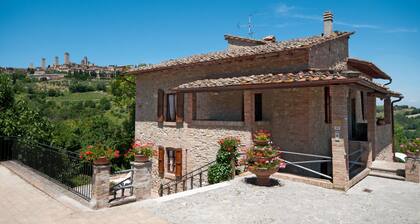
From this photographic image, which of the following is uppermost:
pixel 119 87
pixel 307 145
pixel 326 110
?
pixel 119 87

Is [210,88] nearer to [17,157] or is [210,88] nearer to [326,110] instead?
[326,110]

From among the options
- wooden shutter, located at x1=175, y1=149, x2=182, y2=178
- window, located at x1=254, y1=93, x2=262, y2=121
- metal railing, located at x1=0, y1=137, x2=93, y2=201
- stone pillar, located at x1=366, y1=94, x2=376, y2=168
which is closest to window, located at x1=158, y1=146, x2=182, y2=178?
wooden shutter, located at x1=175, y1=149, x2=182, y2=178

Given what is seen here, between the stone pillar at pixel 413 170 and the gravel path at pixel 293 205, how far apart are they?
0.60 metres

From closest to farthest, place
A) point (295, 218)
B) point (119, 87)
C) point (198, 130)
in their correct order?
A: 1. point (295, 218)
2. point (198, 130)
3. point (119, 87)

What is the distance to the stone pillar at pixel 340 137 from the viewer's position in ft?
26.5

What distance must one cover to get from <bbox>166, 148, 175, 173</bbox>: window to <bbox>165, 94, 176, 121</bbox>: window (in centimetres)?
164

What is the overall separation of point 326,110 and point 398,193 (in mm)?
3869

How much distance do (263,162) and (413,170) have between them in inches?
201

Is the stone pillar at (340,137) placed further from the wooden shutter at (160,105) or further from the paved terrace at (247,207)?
the wooden shutter at (160,105)

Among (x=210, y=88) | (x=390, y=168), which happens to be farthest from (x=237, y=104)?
(x=390, y=168)

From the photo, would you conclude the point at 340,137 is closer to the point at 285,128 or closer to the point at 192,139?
the point at 285,128

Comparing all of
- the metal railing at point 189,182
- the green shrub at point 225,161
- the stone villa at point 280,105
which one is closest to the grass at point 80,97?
the stone villa at point 280,105

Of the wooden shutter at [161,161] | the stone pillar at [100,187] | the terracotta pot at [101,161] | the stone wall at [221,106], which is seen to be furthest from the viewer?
the wooden shutter at [161,161]

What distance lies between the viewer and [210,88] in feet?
37.7
